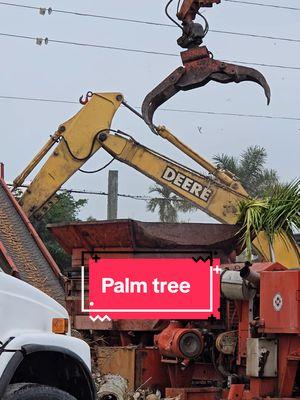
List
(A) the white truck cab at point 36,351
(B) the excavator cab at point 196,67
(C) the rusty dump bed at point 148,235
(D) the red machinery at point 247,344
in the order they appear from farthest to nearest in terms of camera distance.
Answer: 1. (B) the excavator cab at point 196,67
2. (C) the rusty dump bed at point 148,235
3. (D) the red machinery at point 247,344
4. (A) the white truck cab at point 36,351

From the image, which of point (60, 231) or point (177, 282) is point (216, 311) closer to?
point (177, 282)

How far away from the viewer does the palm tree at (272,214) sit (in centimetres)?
1020

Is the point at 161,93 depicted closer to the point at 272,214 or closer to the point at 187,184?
the point at 272,214

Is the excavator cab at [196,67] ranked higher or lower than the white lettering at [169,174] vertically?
higher

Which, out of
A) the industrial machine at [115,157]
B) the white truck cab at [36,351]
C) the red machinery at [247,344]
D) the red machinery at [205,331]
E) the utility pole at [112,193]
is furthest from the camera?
the utility pole at [112,193]

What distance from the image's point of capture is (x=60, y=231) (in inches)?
444

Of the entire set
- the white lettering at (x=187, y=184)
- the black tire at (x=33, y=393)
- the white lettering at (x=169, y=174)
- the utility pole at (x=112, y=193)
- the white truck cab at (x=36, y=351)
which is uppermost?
the utility pole at (x=112, y=193)

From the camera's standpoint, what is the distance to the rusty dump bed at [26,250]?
974 cm

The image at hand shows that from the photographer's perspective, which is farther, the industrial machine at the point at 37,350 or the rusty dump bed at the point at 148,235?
the rusty dump bed at the point at 148,235

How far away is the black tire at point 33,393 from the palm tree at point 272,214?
5.02 metres

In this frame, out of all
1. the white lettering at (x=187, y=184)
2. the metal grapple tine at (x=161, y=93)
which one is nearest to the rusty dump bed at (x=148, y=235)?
the metal grapple tine at (x=161, y=93)

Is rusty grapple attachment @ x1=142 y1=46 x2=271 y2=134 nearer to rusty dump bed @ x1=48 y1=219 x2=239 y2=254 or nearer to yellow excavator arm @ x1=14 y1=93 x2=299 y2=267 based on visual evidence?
rusty dump bed @ x1=48 y1=219 x2=239 y2=254

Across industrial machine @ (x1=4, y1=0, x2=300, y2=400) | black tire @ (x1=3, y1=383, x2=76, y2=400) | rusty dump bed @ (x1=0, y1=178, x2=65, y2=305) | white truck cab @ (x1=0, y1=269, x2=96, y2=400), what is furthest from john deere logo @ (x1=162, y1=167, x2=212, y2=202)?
black tire @ (x1=3, y1=383, x2=76, y2=400)

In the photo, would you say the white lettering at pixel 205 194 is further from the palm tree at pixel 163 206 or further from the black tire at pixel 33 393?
the palm tree at pixel 163 206
